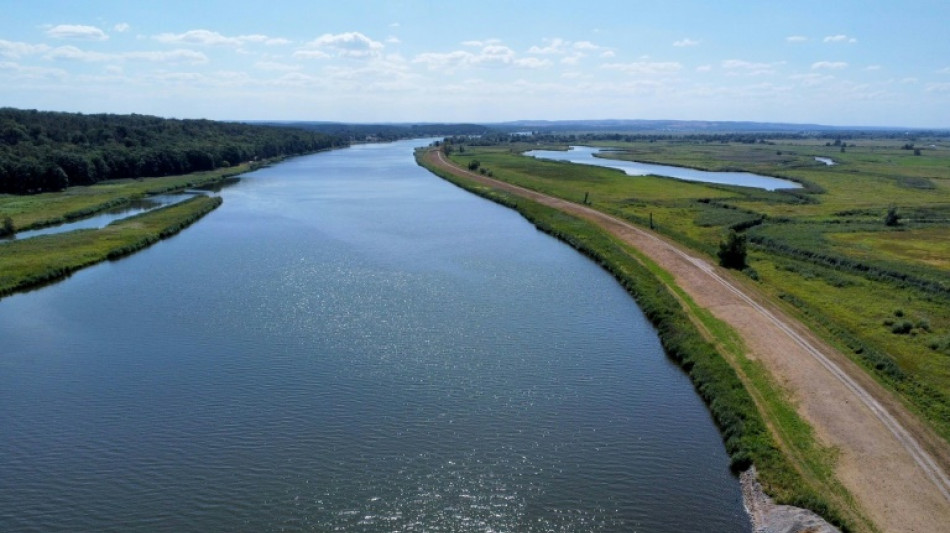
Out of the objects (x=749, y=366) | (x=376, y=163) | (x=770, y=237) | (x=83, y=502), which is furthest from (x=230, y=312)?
(x=376, y=163)

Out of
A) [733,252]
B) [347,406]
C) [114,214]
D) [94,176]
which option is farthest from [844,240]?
[94,176]

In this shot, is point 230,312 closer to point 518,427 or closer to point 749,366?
point 518,427

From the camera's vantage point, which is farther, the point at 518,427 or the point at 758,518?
the point at 518,427

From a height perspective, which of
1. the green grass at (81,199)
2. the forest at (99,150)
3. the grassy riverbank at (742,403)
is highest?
the forest at (99,150)

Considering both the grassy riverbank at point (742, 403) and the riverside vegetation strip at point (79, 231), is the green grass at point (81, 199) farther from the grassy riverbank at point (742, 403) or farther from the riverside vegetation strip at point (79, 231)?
the grassy riverbank at point (742, 403)

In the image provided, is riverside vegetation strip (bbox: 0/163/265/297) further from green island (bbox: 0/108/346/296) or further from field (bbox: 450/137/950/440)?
field (bbox: 450/137/950/440)

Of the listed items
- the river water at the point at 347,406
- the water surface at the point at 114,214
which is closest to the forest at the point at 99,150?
the water surface at the point at 114,214
